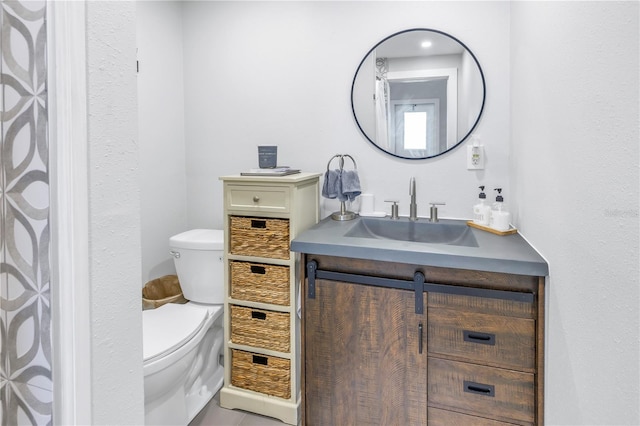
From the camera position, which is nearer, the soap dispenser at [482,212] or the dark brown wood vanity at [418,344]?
the dark brown wood vanity at [418,344]

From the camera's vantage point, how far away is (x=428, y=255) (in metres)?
1.46

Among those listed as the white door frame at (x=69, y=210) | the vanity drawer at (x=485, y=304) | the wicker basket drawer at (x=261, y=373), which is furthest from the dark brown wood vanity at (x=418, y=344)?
the white door frame at (x=69, y=210)

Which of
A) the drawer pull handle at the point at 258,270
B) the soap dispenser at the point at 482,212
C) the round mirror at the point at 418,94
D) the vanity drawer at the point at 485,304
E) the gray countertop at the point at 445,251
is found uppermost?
the round mirror at the point at 418,94

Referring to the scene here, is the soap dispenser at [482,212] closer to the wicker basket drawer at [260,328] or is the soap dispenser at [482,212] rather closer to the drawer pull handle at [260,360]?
the wicker basket drawer at [260,328]

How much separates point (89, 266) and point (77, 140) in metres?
0.21

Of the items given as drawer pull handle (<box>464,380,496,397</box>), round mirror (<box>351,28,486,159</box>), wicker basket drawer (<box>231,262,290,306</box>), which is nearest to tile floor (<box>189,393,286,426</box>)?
wicker basket drawer (<box>231,262,290,306</box>)

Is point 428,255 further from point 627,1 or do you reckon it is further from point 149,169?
point 149,169

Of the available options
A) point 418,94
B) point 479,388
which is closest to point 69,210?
point 479,388

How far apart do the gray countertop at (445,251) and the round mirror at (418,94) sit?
Answer: 1.94 ft

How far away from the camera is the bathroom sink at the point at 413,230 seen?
1.92m

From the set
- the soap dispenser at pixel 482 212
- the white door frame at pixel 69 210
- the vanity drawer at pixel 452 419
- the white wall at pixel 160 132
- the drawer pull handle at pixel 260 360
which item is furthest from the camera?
the white wall at pixel 160 132

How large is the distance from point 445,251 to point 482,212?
52 centimetres

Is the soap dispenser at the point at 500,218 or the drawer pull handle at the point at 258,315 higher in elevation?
the soap dispenser at the point at 500,218

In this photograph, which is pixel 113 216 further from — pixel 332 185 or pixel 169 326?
pixel 332 185
